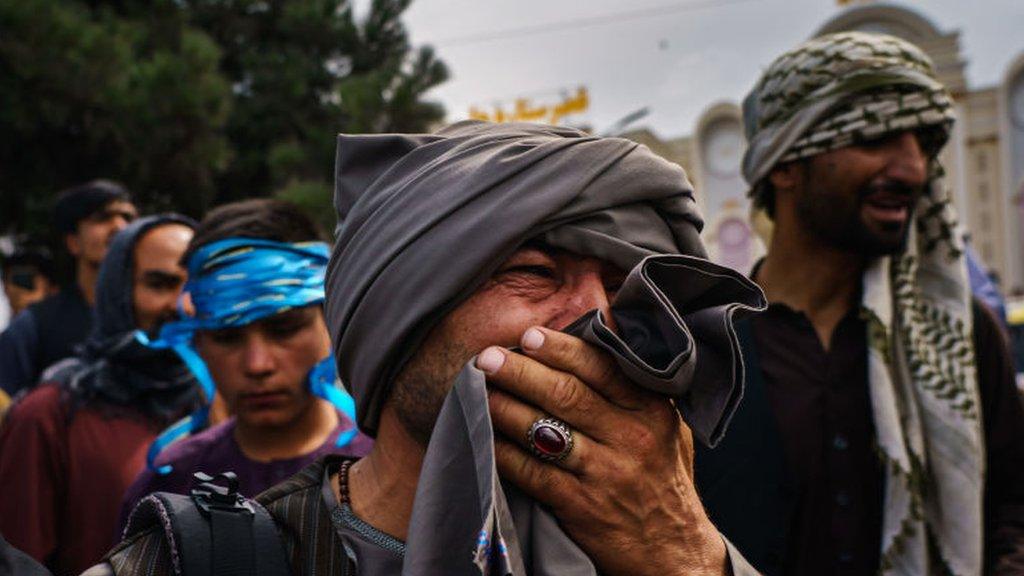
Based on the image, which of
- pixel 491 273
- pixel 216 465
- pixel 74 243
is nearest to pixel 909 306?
pixel 491 273

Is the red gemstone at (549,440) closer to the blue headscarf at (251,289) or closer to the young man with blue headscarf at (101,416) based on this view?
the blue headscarf at (251,289)

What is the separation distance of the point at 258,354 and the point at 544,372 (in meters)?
1.63

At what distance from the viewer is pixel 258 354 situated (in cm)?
281

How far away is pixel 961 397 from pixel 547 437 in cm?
176

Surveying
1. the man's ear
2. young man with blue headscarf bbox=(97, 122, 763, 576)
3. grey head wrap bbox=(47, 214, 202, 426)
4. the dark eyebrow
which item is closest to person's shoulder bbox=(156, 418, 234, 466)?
grey head wrap bbox=(47, 214, 202, 426)

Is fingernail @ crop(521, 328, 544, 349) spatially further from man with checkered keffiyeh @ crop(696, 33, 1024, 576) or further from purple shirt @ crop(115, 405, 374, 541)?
purple shirt @ crop(115, 405, 374, 541)

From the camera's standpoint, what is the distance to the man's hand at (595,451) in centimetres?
138

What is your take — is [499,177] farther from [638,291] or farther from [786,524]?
[786,524]

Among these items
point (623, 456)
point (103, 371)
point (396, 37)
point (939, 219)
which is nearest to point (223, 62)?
point (396, 37)

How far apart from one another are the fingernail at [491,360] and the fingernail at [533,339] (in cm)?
4

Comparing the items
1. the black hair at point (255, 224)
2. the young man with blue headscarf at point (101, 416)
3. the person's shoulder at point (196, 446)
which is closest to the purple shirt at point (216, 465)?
the person's shoulder at point (196, 446)

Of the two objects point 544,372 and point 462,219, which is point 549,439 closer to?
point 544,372

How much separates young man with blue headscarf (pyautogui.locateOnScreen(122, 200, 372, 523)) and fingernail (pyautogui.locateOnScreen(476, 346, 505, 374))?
4.60ft

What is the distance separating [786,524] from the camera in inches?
96.8
